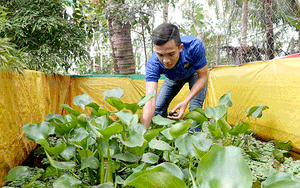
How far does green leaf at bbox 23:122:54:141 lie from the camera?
964mm

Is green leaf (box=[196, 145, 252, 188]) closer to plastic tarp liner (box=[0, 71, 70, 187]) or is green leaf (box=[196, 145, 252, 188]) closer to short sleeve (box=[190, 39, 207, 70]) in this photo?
plastic tarp liner (box=[0, 71, 70, 187])

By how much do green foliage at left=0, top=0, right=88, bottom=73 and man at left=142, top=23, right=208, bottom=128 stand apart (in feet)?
2.82

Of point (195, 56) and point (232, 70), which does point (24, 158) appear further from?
point (232, 70)

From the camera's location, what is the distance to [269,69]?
1.75m

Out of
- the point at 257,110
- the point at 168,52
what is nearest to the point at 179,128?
the point at 168,52

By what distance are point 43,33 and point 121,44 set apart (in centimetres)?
102

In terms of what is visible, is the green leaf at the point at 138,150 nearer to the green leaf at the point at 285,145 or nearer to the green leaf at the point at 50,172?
the green leaf at the point at 50,172

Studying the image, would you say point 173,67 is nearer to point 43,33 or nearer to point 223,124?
point 223,124

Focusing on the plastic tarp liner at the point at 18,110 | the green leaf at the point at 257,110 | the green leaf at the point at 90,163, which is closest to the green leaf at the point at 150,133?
the green leaf at the point at 90,163

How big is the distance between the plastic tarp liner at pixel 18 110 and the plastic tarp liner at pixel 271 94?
1.69 m

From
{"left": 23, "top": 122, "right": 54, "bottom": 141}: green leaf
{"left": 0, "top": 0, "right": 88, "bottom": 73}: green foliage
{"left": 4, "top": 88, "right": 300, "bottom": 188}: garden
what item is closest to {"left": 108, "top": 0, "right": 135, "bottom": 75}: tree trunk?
{"left": 0, "top": 0, "right": 88, "bottom": 73}: green foliage

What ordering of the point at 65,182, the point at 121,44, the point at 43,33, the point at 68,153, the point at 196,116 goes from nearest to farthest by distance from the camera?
the point at 65,182 → the point at 68,153 → the point at 196,116 → the point at 43,33 → the point at 121,44

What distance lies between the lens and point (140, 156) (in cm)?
101

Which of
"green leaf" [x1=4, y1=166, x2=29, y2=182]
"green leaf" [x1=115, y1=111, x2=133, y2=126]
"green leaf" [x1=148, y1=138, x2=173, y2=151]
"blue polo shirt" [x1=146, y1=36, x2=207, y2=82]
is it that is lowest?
"green leaf" [x1=4, y1=166, x2=29, y2=182]
